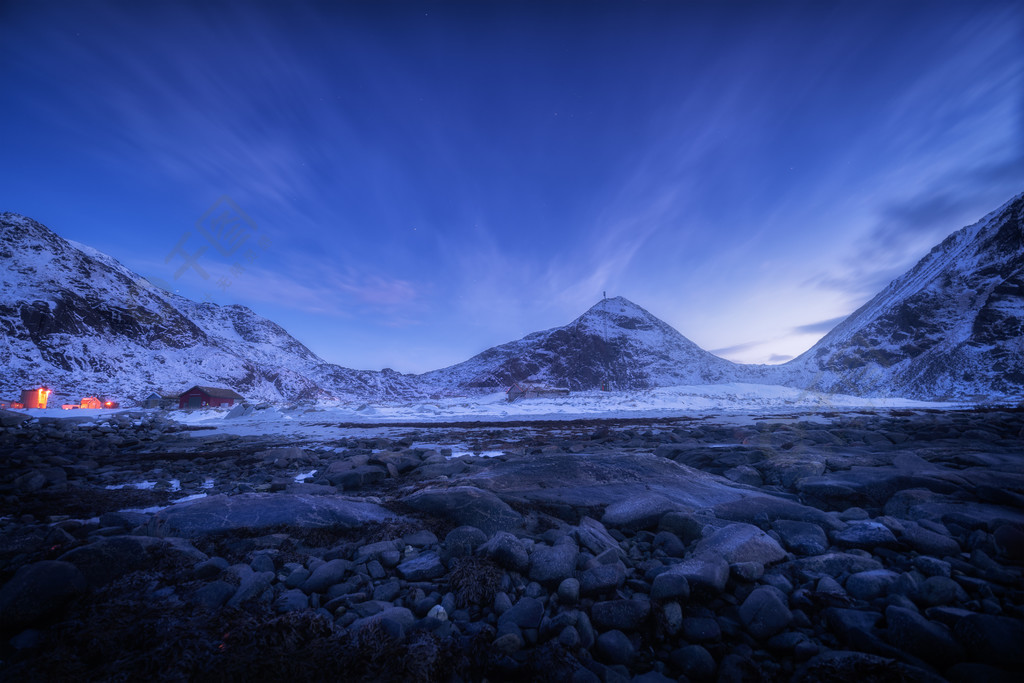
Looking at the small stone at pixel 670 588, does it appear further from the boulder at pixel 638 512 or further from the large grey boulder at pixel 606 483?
the large grey boulder at pixel 606 483

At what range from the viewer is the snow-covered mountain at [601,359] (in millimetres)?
116125

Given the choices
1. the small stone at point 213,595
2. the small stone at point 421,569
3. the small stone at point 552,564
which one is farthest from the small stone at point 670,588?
the small stone at point 213,595

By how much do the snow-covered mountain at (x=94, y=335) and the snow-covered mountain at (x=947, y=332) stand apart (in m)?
123

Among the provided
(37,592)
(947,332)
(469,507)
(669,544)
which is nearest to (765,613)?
(669,544)

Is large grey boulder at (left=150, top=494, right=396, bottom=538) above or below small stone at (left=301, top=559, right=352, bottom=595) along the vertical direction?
above

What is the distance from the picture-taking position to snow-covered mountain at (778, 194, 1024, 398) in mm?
62875

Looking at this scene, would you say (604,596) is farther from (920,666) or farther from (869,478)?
Result: (869,478)

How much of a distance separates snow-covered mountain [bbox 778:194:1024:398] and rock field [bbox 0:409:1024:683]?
3212 inches

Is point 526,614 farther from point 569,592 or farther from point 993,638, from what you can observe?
point 993,638

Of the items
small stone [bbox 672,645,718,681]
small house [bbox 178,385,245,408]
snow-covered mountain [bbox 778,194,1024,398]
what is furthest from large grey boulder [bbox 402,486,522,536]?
snow-covered mountain [bbox 778,194,1024,398]

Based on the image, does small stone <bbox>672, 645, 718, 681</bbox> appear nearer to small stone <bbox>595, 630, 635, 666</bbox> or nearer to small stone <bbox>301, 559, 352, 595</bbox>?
small stone <bbox>595, 630, 635, 666</bbox>

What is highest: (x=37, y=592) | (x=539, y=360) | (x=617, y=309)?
(x=617, y=309)

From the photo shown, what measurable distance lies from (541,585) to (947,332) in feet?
377

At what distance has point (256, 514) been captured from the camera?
181 inches
